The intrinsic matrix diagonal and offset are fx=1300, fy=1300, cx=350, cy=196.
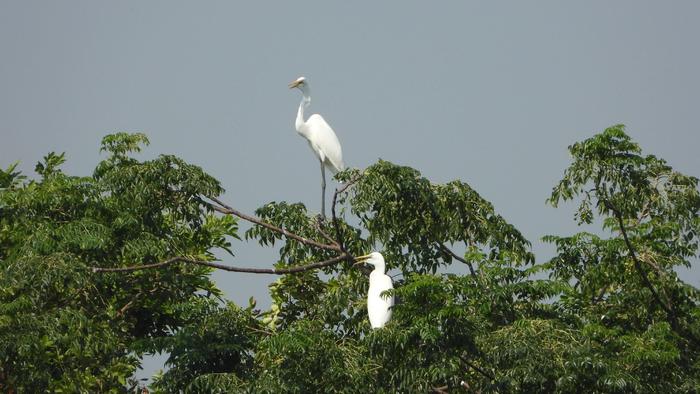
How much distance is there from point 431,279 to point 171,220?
3789 millimetres

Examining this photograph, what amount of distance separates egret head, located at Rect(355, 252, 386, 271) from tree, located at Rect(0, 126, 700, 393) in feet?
0.37

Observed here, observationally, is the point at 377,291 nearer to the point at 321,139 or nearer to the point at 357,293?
the point at 357,293

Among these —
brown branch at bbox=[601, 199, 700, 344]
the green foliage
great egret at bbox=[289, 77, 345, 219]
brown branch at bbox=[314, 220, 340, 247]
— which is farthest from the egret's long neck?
brown branch at bbox=[601, 199, 700, 344]

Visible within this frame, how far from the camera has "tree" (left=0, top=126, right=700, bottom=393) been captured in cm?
671

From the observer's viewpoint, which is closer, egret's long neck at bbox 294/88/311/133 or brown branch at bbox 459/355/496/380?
brown branch at bbox 459/355/496/380

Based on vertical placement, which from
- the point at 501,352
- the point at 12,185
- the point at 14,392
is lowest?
the point at 501,352

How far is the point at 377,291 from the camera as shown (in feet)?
27.1

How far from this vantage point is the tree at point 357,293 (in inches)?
264

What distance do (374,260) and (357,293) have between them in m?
0.44

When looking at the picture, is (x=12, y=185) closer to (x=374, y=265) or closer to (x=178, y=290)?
(x=178, y=290)

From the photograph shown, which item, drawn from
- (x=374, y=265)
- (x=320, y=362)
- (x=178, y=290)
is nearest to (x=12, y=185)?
(x=178, y=290)

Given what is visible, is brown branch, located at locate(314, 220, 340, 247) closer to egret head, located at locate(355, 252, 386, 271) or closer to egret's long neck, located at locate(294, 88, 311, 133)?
egret head, located at locate(355, 252, 386, 271)

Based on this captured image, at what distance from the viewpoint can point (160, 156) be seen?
874cm

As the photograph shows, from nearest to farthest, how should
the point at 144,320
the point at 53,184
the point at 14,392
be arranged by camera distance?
the point at 14,392, the point at 53,184, the point at 144,320
